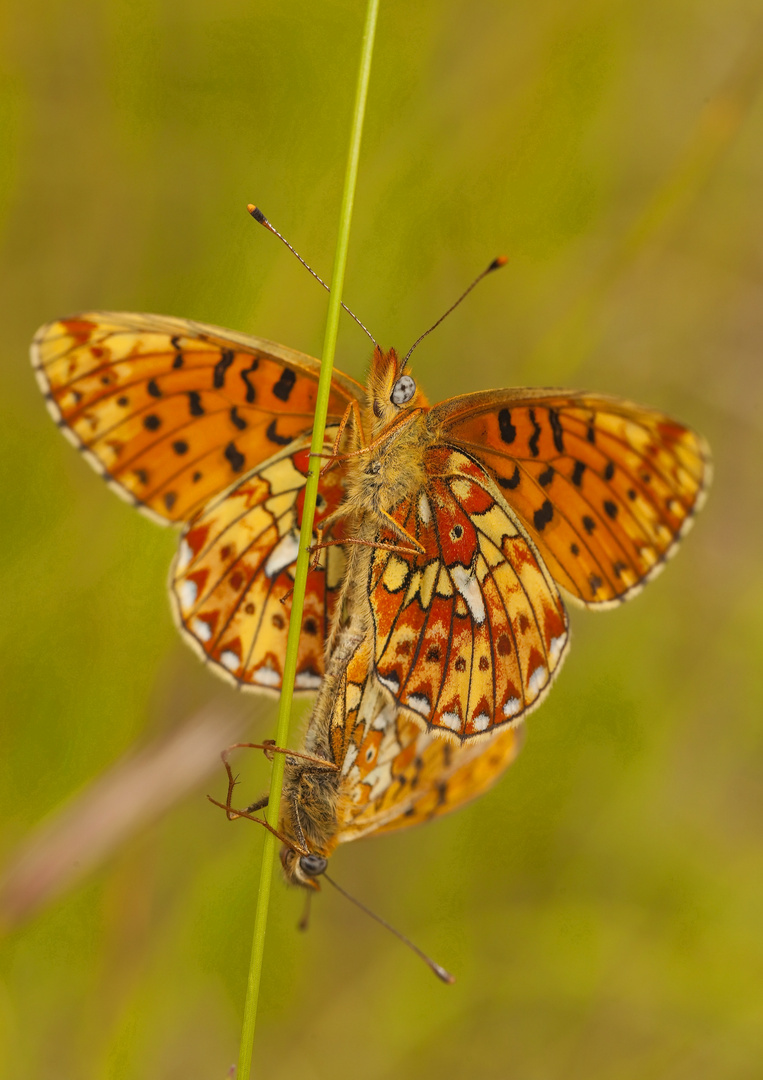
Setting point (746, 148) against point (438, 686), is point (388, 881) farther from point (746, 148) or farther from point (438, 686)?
point (746, 148)

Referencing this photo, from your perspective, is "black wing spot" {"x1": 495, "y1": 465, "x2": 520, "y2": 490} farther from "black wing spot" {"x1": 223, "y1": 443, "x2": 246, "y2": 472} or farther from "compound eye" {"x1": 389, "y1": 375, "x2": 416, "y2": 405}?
"black wing spot" {"x1": 223, "y1": 443, "x2": 246, "y2": 472}

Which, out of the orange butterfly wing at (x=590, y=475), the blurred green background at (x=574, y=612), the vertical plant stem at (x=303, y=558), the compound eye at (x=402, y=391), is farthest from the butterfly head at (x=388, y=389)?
the blurred green background at (x=574, y=612)

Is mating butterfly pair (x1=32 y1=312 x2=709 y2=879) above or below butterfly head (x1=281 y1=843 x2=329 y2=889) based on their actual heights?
above

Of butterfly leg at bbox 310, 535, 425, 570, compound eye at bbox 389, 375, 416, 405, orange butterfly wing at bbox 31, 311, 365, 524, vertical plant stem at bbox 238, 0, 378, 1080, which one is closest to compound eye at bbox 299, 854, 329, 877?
→ vertical plant stem at bbox 238, 0, 378, 1080

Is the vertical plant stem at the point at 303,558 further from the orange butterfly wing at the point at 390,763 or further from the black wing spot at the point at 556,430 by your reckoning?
the black wing spot at the point at 556,430

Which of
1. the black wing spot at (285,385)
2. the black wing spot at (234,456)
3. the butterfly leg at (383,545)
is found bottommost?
the butterfly leg at (383,545)

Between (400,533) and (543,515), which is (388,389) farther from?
(543,515)

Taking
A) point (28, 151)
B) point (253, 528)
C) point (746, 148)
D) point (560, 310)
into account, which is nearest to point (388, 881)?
point (253, 528)
